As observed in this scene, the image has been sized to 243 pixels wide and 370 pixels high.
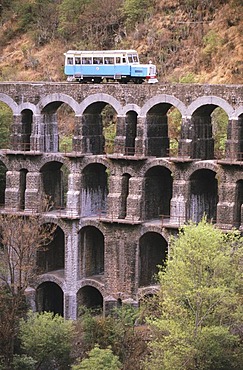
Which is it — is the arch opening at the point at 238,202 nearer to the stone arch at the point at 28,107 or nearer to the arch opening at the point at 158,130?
the arch opening at the point at 158,130

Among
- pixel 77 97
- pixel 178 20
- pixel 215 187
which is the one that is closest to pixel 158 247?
pixel 215 187

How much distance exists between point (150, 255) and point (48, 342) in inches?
491

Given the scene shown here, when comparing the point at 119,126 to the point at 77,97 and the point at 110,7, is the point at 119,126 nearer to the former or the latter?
the point at 77,97

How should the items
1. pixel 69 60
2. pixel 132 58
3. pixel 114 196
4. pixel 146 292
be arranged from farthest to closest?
pixel 69 60, pixel 132 58, pixel 114 196, pixel 146 292

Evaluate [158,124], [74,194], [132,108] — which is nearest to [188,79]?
[158,124]

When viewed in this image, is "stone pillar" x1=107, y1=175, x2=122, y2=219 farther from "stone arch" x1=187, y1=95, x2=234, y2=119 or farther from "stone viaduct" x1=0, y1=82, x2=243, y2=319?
"stone arch" x1=187, y1=95, x2=234, y2=119

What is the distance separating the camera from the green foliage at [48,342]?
9144 cm

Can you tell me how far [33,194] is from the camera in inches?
4080

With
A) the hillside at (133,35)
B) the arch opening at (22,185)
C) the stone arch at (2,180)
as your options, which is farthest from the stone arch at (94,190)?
the hillside at (133,35)

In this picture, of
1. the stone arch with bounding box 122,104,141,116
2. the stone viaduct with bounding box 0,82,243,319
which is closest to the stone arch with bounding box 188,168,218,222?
the stone viaduct with bounding box 0,82,243,319

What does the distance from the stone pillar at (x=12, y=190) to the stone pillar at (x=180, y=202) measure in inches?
518

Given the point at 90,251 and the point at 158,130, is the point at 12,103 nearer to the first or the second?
the point at 158,130

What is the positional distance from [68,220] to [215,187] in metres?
10.9

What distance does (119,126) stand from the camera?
101 metres
